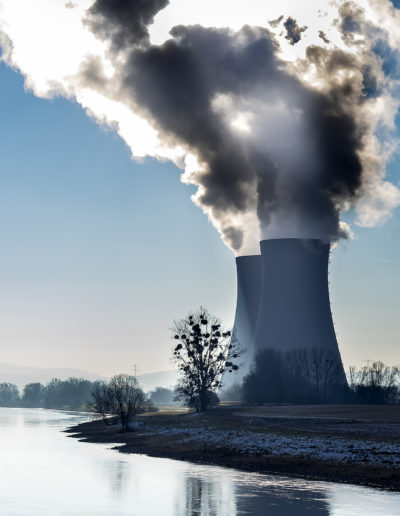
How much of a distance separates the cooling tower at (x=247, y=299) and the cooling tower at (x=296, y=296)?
9822 millimetres

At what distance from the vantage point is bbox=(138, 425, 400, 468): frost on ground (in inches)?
1132

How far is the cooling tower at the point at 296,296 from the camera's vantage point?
226 feet

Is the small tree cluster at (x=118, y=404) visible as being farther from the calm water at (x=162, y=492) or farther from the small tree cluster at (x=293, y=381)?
the calm water at (x=162, y=492)

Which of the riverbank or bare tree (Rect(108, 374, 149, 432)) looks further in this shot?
bare tree (Rect(108, 374, 149, 432))

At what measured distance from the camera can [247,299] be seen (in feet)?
270

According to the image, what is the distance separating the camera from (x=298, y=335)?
70750 millimetres

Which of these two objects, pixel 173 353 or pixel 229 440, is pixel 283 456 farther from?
pixel 173 353

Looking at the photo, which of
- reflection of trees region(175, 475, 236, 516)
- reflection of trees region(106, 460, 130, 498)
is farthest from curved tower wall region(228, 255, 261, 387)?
reflection of trees region(175, 475, 236, 516)

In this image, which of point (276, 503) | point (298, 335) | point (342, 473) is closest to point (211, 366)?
point (298, 335)

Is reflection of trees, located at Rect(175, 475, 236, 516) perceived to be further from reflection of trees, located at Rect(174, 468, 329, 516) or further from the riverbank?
the riverbank

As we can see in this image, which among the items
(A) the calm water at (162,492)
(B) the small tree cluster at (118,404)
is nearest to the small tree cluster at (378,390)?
(B) the small tree cluster at (118,404)

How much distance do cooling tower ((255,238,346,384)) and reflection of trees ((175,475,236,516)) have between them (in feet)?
139

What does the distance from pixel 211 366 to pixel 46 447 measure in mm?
25347

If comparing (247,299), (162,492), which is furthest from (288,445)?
(247,299)
